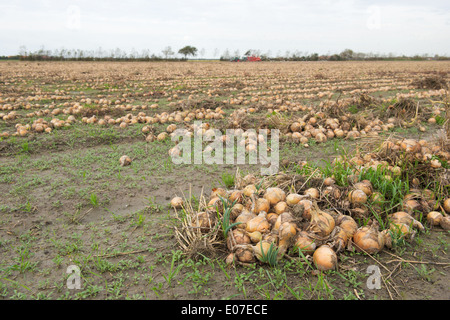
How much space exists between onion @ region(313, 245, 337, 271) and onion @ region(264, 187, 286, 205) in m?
0.58

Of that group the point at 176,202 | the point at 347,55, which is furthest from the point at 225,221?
the point at 347,55

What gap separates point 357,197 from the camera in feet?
8.55

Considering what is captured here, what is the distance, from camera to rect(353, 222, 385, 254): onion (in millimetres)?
2229

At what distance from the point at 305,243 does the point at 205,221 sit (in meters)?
0.82

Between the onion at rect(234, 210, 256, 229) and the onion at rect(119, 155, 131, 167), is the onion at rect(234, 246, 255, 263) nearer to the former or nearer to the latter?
the onion at rect(234, 210, 256, 229)

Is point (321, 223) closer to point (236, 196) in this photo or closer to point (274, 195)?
point (274, 195)

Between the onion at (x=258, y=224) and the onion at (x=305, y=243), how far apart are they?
245 millimetres

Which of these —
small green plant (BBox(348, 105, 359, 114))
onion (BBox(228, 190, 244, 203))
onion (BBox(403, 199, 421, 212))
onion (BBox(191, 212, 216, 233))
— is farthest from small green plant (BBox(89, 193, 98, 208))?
small green plant (BBox(348, 105, 359, 114))

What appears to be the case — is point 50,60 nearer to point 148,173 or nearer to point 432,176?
point 148,173

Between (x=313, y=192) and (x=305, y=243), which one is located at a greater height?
(x=313, y=192)

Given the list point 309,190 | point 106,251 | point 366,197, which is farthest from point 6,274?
point 366,197

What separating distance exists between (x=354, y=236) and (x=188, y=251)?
132 cm

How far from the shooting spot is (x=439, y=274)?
2.04 meters

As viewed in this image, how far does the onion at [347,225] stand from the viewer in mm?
2328
